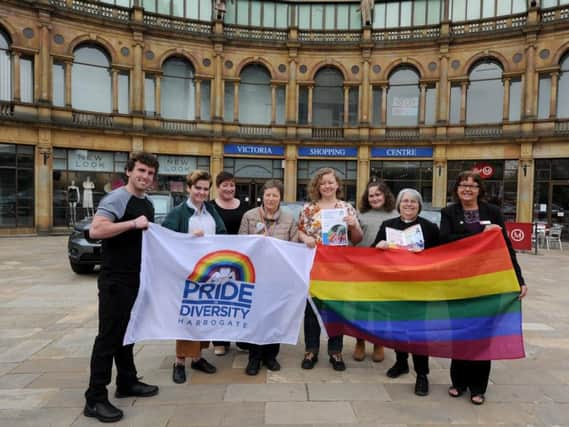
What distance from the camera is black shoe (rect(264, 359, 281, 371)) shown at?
4513 millimetres

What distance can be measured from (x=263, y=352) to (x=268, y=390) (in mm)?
626

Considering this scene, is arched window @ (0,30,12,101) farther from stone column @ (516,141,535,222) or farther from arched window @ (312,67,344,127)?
stone column @ (516,141,535,222)

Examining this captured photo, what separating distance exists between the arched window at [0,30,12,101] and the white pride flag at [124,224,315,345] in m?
22.2

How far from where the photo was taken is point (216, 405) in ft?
12.1

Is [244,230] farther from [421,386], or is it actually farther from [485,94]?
[485,94]

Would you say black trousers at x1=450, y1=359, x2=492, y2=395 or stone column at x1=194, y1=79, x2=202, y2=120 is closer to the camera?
black trousers at x1=450, y1=359, x2=492, y2=395

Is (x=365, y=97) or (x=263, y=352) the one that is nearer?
(x=263, y=352)

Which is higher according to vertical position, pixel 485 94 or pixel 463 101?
pixel 485 94

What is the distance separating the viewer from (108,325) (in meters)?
3.54

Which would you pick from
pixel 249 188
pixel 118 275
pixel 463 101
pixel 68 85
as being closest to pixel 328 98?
pixel 249 188

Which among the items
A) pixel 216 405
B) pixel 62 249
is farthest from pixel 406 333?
pixel 62 249

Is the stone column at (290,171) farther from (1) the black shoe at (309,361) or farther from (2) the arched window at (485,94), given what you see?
(1) the black shoe at (309,361)

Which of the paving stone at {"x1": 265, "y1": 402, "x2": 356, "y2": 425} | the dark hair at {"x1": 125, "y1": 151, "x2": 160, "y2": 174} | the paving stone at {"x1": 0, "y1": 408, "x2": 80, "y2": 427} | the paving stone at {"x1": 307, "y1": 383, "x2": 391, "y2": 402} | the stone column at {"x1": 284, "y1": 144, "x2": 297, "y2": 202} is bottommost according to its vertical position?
the paving stone at {"x1": 307, "y1": 383, "x2": 391, "y2": 402}

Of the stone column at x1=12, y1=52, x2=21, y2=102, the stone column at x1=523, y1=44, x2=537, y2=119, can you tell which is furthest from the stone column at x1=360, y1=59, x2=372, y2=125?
the stone column at x1=12, y1=52, x2=21, y2=102
